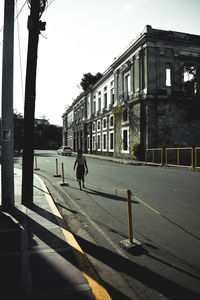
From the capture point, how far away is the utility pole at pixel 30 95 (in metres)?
5.95

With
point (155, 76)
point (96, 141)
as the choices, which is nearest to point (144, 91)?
point (155, 76)

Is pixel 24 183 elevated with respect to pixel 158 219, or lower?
elevated

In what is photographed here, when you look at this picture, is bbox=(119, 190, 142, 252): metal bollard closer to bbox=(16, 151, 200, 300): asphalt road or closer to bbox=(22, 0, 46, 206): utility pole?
bbox=(16, 151, 200, 300): asphalt road

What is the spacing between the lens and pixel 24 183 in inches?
235

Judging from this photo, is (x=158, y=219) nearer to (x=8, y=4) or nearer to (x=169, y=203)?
(x=169, y=203)

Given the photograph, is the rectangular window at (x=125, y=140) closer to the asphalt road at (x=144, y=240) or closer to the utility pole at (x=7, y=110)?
the asphalt road at (x=144, y=240)

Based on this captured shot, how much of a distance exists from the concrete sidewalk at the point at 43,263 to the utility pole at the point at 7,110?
2.61 feet

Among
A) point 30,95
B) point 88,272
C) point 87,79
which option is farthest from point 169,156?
point 87,79

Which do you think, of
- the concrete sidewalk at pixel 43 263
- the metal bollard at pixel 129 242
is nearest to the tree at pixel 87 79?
Answer: the concrete sidewalk at pixel 43 263

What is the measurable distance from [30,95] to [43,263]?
4.53 m

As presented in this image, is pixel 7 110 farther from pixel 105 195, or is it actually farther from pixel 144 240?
pixel 144 240

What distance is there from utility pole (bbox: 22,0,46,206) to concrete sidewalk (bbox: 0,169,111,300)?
51.2 inches

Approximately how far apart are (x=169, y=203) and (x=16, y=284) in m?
4.92

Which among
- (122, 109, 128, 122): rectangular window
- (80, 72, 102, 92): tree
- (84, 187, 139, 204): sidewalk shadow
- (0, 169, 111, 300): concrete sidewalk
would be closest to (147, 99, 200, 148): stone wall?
(122, 109, 128, 122): rectangular window
